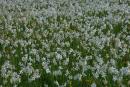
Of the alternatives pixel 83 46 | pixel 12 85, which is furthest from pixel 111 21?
pixel 12 85

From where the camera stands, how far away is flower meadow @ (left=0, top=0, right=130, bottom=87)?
29.8ft

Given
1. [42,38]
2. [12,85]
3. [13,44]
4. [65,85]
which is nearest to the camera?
[65,85]

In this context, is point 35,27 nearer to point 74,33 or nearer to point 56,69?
point 74,33

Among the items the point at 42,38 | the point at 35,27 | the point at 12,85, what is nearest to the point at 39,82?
the point at 12,85

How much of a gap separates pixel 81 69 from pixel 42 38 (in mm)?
4049

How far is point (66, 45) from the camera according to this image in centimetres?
1213

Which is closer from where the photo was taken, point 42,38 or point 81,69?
point 81,69

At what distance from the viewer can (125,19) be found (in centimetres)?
1602

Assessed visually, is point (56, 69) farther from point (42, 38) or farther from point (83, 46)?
point (42, 38)

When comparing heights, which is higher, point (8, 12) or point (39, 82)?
point (39, 82)

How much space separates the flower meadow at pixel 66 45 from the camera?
29.8ft

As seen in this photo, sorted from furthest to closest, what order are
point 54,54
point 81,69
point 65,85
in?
point 54,54
point 81,69
point 65,85

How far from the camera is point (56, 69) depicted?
9.97m

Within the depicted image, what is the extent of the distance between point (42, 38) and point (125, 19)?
3947 mm
